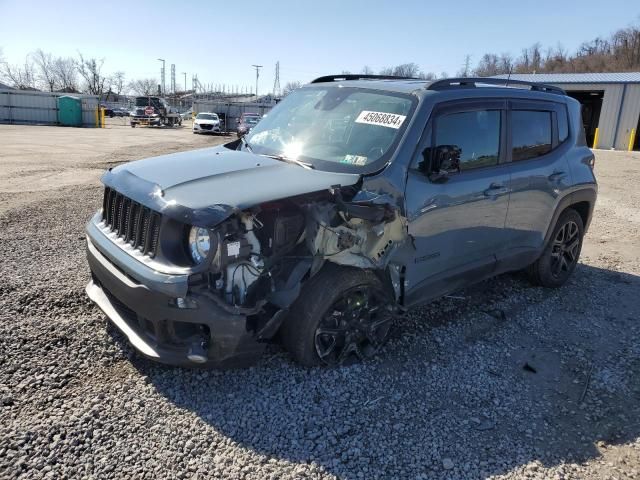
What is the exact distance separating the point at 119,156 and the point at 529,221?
14.1 metres

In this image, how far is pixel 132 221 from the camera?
3199 millimetres

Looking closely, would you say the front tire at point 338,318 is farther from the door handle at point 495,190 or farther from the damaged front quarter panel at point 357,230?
the door handle at point 495,190

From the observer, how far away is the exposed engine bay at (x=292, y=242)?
2830 millimetres

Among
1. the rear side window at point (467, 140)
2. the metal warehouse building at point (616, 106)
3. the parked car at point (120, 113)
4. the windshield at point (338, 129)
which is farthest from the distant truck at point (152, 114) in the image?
the rear side window at point (467, 140)

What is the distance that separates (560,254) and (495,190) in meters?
1.78

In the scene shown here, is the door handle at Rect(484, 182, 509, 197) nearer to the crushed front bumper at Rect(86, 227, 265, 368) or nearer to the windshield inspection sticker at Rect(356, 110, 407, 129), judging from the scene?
the windshield inspection sticker at Rect(356, 110, 407, 129)

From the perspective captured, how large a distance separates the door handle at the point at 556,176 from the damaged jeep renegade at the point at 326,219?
39mm

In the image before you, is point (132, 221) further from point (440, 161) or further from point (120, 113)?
point (120, 113)

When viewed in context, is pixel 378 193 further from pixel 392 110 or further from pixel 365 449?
pixel 365 449

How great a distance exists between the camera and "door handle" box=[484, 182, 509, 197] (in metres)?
4.02

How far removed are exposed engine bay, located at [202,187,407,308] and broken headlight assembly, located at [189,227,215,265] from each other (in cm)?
7

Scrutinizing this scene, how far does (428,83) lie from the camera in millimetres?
3865

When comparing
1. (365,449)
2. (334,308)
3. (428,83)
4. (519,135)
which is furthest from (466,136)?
(365,449)

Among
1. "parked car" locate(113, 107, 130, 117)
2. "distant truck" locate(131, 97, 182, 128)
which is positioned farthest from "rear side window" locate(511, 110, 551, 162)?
"parked car" locate(113, 107, 130, 117)
